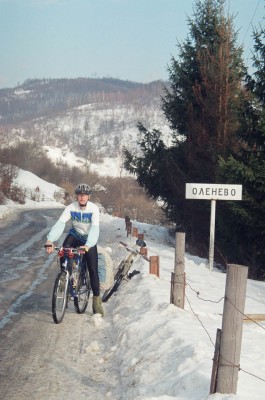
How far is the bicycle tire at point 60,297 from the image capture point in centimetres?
735

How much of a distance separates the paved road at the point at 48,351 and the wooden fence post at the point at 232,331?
1302 mm

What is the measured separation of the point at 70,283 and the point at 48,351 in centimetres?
166

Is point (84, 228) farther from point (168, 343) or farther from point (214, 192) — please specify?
point (214, 192)

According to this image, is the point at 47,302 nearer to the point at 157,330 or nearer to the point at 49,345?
the point at 49,345

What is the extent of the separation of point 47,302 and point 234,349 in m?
5.41

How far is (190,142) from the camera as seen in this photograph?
19953 mm

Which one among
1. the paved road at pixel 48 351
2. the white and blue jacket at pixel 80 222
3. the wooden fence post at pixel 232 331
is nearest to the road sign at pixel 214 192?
the paved road at pixel 48 351

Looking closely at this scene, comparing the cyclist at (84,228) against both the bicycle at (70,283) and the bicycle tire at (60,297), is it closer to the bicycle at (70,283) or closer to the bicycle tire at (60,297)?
the bicycle at (70,283)

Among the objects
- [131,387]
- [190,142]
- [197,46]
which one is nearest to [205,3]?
[197,46]

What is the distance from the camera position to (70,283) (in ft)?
25.4

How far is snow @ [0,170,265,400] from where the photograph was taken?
15.3 feet

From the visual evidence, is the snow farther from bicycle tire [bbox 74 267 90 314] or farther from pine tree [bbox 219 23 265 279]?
pine tree [bbox 219 23 265 279]

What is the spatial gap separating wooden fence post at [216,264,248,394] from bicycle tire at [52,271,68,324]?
3.68m

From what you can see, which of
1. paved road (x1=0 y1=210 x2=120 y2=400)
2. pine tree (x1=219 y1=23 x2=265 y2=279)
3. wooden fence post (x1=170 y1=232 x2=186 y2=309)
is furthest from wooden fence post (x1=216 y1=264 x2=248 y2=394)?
pine tree (x1=219 y1=23 x2=265 y2=279)
